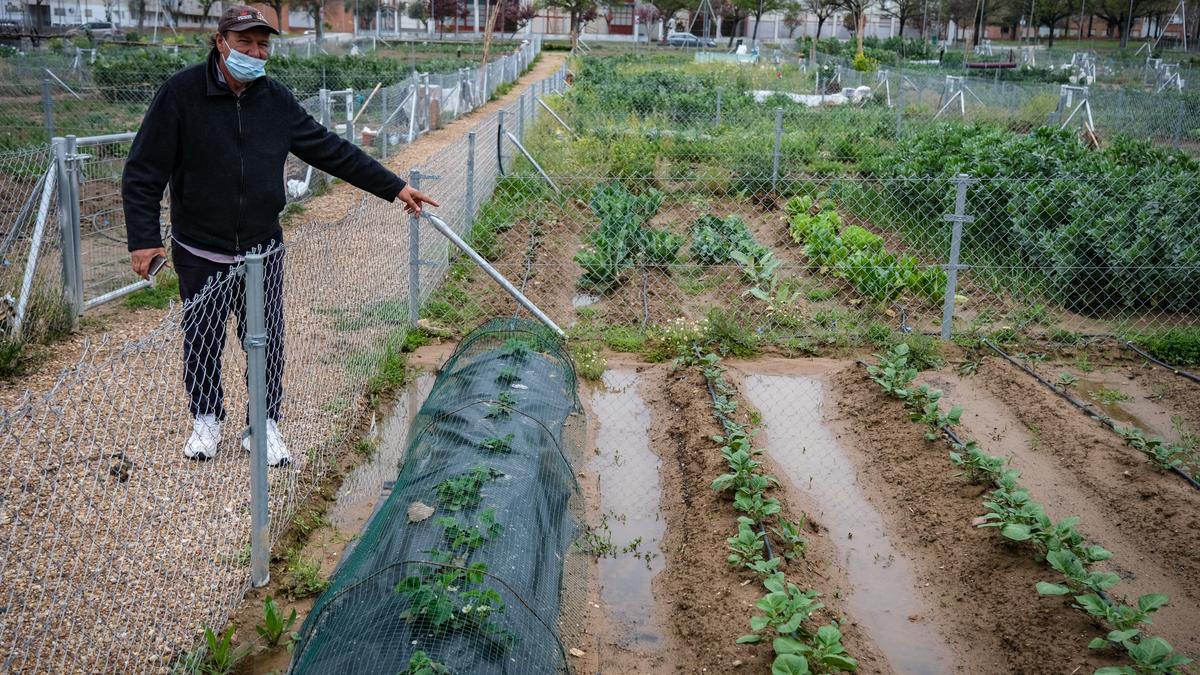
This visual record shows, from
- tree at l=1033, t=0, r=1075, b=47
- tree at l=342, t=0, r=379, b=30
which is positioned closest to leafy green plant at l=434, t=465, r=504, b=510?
tree at l=1033, t=0, r=1075, b=47

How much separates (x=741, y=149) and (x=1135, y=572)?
11.3 metres

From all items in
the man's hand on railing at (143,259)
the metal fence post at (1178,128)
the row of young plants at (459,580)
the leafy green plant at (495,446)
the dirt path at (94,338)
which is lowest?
the dirt path at (94,338)

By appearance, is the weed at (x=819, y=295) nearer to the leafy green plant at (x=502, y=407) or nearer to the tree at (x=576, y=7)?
the leafy green plant at (x=502, y=407)

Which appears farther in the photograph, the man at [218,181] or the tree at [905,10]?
the tree at [905,10]

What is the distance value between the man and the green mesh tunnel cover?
0.97 metres

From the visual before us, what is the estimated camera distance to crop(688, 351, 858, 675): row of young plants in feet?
12.1

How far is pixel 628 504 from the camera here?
5465 mm

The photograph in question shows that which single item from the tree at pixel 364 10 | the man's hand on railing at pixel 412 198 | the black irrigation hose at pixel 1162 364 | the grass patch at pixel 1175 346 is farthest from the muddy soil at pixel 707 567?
the tree at pixel 364 10

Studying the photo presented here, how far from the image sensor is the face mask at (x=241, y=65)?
4457mm

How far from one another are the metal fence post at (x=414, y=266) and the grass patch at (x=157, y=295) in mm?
1743

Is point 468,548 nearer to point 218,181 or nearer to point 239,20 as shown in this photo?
point 218,181

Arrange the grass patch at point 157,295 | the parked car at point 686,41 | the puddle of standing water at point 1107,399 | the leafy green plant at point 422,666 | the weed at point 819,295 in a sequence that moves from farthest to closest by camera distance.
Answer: the parked car at point 686,41
the weed at point 819,295
the grass patch at point 157,295
the puddle of standing water at point 1107,399
the leafy green plant at point 422,666

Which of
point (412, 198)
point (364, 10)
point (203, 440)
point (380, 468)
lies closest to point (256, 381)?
point (203, 440)

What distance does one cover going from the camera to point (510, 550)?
381 centimetres
